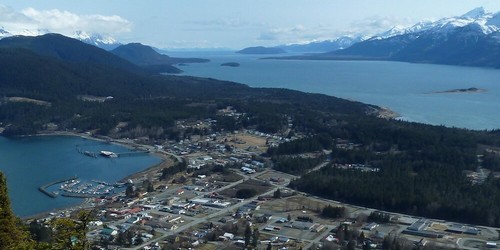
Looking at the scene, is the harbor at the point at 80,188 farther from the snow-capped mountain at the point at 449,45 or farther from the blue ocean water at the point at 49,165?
the snow-capped mountain at the point at 449,45

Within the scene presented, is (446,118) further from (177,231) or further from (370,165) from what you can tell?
(177,231)

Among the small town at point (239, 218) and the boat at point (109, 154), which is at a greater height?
the small town at point (239, 218)

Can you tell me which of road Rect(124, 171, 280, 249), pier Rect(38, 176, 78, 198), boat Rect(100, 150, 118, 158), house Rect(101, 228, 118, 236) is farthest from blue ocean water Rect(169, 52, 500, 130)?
house Rect(101, 228, 118, 236)

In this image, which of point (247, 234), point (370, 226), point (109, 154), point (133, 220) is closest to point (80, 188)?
point (133, 220)

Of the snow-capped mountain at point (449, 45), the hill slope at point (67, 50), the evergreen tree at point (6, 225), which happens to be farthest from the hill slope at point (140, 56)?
the evergreen tree at point (6, 225)

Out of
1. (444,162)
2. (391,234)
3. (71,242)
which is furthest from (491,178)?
(71,242)

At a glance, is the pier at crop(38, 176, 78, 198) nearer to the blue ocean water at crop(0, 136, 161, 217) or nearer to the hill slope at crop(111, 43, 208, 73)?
the blue ocean water at crop(0, 136, 161, 217)
